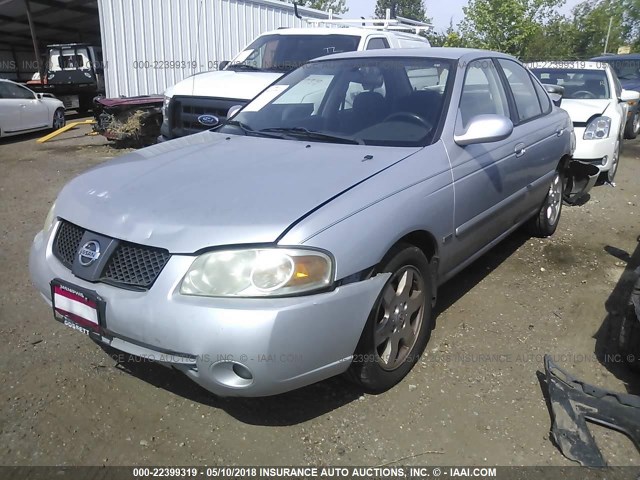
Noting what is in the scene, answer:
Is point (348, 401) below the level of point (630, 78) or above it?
below

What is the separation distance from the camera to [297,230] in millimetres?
2191

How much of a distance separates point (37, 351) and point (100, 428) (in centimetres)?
90

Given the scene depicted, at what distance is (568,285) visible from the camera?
13.6 ft

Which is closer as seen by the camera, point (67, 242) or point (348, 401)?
point (67, 242)

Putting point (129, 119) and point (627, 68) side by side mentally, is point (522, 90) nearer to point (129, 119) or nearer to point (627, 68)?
point (129, 119)

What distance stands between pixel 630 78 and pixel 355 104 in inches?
459

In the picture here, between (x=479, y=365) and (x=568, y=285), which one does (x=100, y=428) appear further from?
(x=568, y=285)

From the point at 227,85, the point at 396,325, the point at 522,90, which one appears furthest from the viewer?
the point at 227,85

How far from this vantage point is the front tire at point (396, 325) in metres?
2.51

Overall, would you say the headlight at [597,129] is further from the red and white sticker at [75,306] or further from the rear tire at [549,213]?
the red and white sticker at [75,306]

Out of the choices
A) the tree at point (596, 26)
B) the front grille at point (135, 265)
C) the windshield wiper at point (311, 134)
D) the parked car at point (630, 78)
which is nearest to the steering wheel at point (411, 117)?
the windshield wiper at point (311, 134)

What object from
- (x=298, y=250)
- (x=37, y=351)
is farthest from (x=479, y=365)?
(x=37, y=351)

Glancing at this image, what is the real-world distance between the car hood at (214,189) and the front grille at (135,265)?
0.05 meters

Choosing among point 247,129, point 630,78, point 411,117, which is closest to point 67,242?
point 247,129
